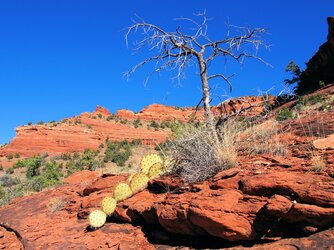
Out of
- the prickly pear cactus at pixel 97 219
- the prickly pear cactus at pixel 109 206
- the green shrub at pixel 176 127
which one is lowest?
the prickly pear cactus at pixel 97 219

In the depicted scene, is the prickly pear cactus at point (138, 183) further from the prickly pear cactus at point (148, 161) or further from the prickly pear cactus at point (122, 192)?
the prickly pear cactus at point (148, 161)

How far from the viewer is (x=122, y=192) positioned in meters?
6.89

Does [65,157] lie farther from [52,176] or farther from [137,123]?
[52,176]

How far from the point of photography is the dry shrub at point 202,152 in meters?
5.61

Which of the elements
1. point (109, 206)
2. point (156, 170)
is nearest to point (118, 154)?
point (156, 170)

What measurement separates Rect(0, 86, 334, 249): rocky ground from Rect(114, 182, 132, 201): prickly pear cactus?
0.30m

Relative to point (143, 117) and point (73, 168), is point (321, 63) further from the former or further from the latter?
point (143, 117)

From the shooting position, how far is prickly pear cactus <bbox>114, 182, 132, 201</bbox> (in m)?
6.87

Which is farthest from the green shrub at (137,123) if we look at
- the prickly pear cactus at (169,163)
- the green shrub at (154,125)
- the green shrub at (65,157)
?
the prickly pear cactus at (169,163)

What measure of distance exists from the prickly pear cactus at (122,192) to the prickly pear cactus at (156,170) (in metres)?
0.51

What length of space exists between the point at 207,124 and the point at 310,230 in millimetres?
3119

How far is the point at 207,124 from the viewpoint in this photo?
6672mm

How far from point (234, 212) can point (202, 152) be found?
1.74 m

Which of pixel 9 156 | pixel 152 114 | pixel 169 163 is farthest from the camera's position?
pixel 152 114
